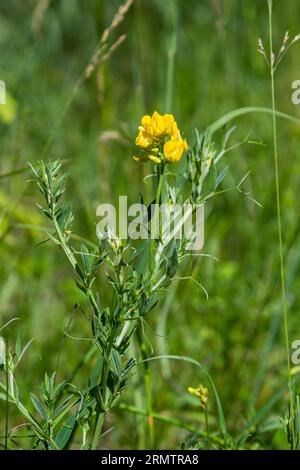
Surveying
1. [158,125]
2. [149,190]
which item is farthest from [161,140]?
[149,190]

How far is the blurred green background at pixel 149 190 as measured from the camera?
1822 mm

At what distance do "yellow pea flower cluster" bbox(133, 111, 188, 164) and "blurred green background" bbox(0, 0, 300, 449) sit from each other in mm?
227

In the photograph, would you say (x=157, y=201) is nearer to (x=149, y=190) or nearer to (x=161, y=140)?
(x=161, y=140)

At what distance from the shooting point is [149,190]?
7.69ft

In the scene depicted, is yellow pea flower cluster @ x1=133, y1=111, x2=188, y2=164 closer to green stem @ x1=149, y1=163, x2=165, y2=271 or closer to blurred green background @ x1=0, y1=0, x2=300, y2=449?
green stem @ x1=149, y1=163, x2=165, y2=271

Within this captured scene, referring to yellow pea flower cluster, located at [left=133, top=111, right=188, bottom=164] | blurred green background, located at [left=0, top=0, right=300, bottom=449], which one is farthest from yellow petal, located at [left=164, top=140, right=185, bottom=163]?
blurred green background, located at [left=0, top=0, right=300, bottom=449]

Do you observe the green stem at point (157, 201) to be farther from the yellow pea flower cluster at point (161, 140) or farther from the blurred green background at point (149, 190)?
the blurred green background at point (149, 190)

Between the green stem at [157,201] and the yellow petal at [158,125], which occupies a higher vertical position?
the yellow petal at [158,125]

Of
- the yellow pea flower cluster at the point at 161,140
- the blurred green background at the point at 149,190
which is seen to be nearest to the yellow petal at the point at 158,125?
the yellow pea flower cluster at the point at 161,140

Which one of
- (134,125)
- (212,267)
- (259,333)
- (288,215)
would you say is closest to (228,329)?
(259,333)

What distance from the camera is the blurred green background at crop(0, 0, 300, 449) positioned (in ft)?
5.98

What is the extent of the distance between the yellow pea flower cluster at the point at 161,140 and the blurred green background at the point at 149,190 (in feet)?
0.74

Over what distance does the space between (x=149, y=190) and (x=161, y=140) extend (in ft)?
4.05

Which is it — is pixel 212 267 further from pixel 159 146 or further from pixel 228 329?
pixel 159 146
